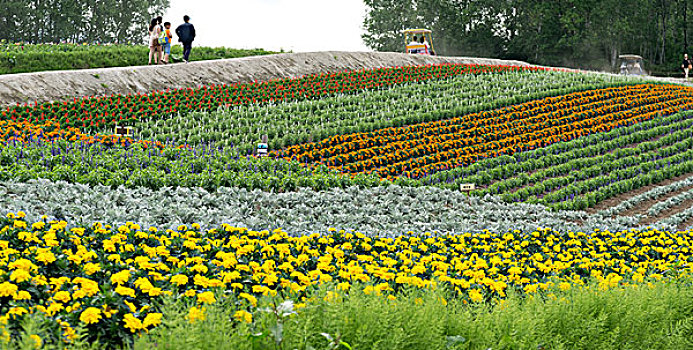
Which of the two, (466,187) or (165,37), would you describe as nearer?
(466,187)

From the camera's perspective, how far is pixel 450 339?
3.44m

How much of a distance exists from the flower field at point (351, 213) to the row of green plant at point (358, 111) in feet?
0.28

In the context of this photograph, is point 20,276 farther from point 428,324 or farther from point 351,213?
point 351,213

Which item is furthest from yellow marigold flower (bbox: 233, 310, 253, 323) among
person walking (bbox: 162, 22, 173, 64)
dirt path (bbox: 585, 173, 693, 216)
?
person walking (bbox: 162, 22, 173, 64)

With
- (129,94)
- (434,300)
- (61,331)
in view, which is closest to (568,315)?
(434,300)

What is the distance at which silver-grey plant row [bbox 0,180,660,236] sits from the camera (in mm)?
6953

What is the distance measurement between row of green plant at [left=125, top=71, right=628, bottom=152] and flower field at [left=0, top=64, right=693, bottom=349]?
0.09 metres

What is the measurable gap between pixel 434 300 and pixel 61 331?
207 centimetres

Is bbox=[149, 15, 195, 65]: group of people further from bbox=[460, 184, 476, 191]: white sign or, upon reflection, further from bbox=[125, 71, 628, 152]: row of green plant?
bbox=[460, 184, 476, 191]: white sign

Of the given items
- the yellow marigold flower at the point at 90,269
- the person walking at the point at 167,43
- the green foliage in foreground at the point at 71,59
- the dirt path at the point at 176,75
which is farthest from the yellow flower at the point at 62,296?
the green foliage in foreground at the point at 71,59

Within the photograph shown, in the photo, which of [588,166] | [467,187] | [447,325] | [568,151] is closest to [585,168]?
[588,166]

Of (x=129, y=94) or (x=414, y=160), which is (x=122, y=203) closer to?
(x=414, y=160)

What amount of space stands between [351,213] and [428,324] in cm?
534

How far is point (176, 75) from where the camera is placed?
745 inches
